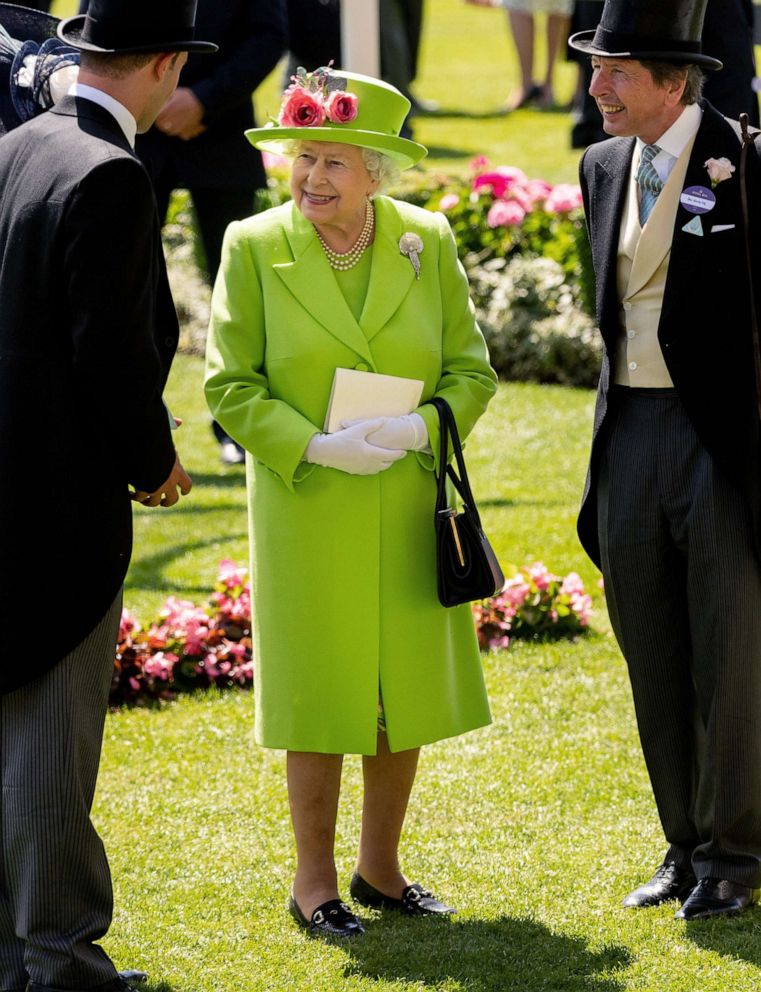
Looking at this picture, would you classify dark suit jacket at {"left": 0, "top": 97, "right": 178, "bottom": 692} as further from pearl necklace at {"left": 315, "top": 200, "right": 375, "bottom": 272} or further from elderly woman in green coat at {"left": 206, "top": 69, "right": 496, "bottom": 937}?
pearl necklace at {"left": 315, "top": 200, "right": 375, "bottom": 272}

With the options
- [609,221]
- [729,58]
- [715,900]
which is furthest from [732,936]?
[729,58]

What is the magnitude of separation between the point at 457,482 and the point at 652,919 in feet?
3.86

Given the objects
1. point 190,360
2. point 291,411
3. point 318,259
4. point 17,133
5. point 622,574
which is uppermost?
point 17,133

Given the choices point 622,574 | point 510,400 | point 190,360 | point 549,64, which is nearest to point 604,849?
point 622,574

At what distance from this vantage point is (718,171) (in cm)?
388

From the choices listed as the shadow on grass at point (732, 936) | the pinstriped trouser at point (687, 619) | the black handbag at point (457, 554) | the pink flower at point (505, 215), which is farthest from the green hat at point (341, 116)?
the pink flower at point (505, 215)

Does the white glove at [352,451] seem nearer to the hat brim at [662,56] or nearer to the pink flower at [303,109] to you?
the pink flower at [303,109]

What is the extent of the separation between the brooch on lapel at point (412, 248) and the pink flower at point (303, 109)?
369mm

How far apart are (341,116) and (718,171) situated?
892mm

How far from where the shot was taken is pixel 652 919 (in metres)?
4.07

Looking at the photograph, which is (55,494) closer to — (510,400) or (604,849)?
(604,849)

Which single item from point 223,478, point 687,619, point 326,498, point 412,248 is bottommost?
point 223,478

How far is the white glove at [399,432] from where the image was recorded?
3955mm

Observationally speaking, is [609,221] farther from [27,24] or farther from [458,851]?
[458,851]
